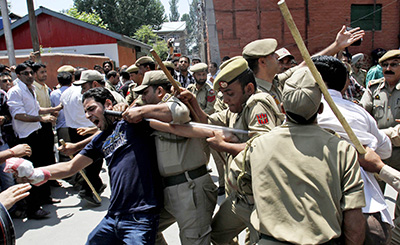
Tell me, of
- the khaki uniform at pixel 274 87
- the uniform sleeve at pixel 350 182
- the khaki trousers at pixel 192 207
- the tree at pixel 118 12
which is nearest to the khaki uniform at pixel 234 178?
the khaki trousers at pixel 192 207

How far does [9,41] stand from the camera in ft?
31.7

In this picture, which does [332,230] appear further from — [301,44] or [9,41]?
[9,41]

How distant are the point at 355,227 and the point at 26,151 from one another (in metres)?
2.97

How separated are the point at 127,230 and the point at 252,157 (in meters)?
1.19

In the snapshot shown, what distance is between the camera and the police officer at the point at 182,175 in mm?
2545

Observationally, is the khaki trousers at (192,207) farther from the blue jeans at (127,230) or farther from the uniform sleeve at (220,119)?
the uniform sleeve at (220,119)

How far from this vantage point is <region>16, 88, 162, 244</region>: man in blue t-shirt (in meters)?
2.49

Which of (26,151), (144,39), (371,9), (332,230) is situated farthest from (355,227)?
(144,39)

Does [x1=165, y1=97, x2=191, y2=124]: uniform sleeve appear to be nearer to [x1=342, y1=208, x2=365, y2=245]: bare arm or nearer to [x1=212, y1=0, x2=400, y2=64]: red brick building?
[x1=342, y1=208, x2=365, y2=245]: bare arm

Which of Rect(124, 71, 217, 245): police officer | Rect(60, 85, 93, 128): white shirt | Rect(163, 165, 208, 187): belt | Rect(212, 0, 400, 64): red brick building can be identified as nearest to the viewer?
Rect(124, 71, 217, 245): police officer

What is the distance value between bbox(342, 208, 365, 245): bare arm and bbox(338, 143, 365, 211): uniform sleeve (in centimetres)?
5

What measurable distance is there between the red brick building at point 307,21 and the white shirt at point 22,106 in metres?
10.9

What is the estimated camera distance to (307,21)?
48.9 feet

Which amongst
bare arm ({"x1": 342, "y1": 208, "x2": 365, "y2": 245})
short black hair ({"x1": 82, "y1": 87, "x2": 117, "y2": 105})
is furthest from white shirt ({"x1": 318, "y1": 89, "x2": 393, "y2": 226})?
short black hair ({"x1": 82, "y1": 87, "x2": 117, "y2": 105})
